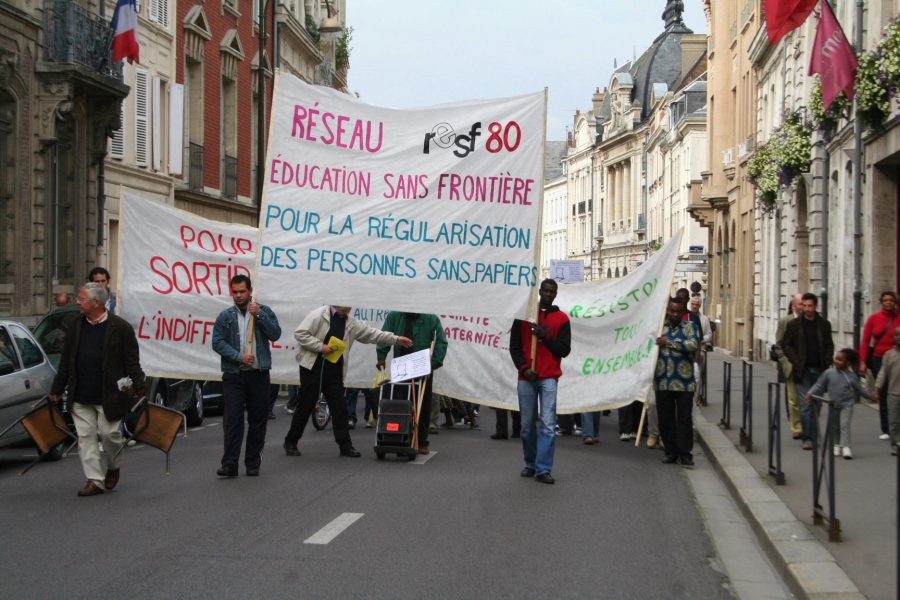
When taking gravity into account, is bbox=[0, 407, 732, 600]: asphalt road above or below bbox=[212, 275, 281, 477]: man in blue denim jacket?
below

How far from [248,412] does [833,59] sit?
11067 millimetres

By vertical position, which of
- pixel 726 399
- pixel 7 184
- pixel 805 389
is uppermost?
pixel 7 184

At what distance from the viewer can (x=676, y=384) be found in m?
11.5

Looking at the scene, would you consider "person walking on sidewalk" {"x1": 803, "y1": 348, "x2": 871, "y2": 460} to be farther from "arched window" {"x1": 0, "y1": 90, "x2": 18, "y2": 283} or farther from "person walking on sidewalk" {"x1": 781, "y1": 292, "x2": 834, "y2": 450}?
"arched window" {"x1": 0, "y1": 90, "x2": 18, "y2": 283}

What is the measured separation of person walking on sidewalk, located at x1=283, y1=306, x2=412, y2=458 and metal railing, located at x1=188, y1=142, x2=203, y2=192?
19.5 m

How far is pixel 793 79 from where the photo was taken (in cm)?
2558

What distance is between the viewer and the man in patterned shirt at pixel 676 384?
1148cm

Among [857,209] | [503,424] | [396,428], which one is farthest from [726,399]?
[396,428]

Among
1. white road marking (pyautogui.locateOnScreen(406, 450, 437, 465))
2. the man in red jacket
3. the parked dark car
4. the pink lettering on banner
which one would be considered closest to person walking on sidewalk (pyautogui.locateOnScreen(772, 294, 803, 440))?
the man in red jacket

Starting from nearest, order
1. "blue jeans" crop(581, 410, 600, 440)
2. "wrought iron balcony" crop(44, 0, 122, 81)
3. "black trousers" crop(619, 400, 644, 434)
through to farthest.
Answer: "blue jeans" crop(581, 410, 600, 440) → "black trousers" crop(619, 400, 644, 434) → "wrought iron balcony" crop(44, 0, 122, 81)

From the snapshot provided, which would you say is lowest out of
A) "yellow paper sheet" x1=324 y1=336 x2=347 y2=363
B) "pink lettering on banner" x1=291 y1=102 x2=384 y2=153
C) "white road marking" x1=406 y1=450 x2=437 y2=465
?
"white road marking" x1=406 y1=450 x2=437 y2=465

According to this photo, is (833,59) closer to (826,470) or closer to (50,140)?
(826,470)

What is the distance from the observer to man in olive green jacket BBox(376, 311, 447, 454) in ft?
38.4

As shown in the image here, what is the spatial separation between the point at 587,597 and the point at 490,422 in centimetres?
1012
